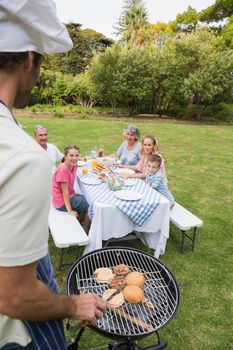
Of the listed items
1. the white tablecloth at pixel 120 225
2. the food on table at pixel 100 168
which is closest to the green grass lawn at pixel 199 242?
the white tablecloth at pixel 120 225

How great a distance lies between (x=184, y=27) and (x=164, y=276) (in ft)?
87.0

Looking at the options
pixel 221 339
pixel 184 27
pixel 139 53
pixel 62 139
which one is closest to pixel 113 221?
pixel 221 339

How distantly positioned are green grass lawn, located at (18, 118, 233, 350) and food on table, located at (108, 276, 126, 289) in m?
1.02

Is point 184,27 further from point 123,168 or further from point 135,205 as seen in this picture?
point 135,205

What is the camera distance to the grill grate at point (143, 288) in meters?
1.64

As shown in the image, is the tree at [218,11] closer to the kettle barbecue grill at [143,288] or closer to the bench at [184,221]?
the bench at [184,221]

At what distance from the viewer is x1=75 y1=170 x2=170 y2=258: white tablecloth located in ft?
10.7

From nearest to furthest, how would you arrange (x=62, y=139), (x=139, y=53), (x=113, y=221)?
(x=113, y=221) → (x=62, y=139) → (x=139, y=53)

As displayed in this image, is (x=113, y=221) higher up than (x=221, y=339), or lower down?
higher up

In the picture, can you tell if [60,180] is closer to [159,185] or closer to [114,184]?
[114,184]

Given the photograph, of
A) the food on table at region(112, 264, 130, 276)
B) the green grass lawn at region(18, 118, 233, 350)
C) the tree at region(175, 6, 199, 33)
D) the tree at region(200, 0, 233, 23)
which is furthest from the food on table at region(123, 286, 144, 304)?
the tree at region(175, 6, 199, 33)

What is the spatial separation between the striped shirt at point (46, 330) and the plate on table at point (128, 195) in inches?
90.1

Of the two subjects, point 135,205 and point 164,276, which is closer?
point 164,276

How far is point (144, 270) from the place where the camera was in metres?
2.07
